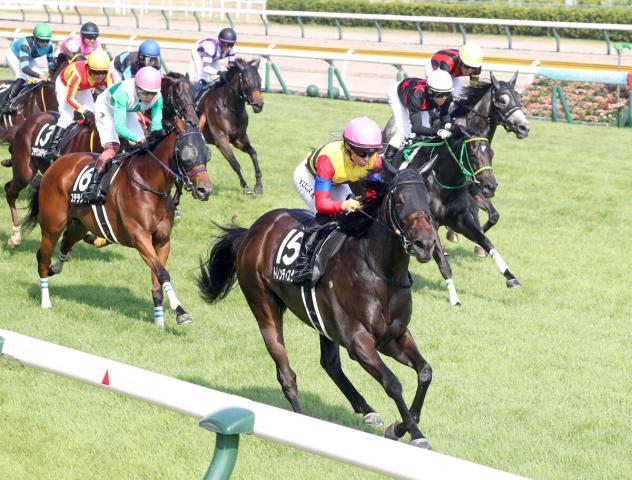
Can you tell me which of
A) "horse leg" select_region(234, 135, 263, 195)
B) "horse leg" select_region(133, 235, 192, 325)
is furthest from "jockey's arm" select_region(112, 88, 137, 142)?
"horse leg" select_region(234, 135, 263, 195)

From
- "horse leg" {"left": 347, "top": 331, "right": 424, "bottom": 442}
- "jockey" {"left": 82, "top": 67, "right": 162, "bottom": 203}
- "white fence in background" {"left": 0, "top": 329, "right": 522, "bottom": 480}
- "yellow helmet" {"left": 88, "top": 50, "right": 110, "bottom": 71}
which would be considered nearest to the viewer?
"white fence in background" {"left": 0, "top": 329, "right": 522, "bottom": 480}

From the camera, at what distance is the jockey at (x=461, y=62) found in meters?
10.2

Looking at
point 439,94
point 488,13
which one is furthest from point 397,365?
point 488,13

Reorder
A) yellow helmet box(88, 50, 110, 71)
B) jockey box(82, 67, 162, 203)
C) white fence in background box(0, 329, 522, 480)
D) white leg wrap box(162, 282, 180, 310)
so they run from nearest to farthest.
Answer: white fence in background box(0, 329, 522, 480), white leg wrap box(162, 282, 180, 310), jockey box(82, 67, 162, 203), yellow helmet box(88, 50, 110, 71)

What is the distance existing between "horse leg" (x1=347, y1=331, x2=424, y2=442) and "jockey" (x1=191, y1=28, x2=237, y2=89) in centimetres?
928

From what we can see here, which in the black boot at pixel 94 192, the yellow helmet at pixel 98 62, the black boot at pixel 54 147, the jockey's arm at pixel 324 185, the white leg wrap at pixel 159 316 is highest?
the jockey's arm at pixel 324 185

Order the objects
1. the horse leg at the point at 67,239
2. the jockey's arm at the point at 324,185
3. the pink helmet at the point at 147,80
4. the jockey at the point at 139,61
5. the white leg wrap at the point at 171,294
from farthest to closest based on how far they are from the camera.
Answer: the jockey at the point at 139,61, the horse leg at the point at 67,239, the pink helmet at the point at 147,80, the white leg wrap at the point at 171,294, the jockey's arm at the point at 324,185

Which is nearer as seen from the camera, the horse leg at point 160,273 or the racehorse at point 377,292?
the racehorse at point 377,292

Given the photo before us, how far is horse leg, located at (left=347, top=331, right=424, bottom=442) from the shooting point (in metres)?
5.39

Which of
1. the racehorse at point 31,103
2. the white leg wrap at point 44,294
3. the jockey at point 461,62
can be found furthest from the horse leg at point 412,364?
the racehorse at point 31,103

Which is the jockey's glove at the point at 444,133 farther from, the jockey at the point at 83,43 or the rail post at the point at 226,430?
the rail post at the point at 226,430

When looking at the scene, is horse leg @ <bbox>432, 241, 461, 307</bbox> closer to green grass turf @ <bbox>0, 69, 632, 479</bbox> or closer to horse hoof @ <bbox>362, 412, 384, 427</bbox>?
green grass turf @ <bbox>0, 69, 632, 479</bbox>

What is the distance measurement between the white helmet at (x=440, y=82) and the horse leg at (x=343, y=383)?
11.6 ft

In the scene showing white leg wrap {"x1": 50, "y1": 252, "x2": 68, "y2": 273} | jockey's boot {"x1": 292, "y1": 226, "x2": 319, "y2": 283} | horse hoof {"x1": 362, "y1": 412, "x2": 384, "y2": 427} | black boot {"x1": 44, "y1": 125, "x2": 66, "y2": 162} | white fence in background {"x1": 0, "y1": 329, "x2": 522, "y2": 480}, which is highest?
white fence in background {"x1": 0, "y1": 329, "x2": 522, "y2": 480}
